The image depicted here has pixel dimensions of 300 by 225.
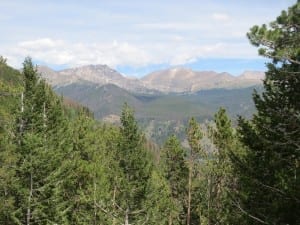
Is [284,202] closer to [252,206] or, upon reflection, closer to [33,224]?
[252,206]

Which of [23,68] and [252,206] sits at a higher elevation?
[23,68]

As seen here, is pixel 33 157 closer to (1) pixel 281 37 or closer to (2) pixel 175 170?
(1) pixel 281 37

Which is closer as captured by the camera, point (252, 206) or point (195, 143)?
point (252, 206)

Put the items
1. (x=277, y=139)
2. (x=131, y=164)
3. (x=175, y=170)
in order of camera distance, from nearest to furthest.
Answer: (x=277, y=139)
(x=131, y=164)
(x=175, y=170)

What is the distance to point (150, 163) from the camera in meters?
40.1

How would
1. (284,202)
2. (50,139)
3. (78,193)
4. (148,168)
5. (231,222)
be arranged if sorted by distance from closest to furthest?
(284,202), (231,222), (50,139), (148,168), (78,193)

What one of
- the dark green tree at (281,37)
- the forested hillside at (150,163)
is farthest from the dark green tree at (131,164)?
the dark green tree at (281,37)

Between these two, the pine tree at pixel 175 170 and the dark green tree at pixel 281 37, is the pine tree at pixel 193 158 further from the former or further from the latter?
the dark green tree at pixel 281 37

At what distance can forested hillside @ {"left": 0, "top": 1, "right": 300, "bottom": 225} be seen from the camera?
18.0 m

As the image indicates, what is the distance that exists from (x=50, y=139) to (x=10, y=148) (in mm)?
3922

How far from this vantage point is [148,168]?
39188 millimetres

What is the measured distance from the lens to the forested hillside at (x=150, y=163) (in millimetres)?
17953

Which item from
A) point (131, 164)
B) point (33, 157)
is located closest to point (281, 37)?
point (33, 157)

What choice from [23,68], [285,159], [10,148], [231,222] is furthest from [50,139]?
[285,159]
